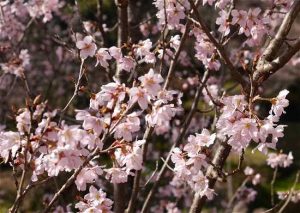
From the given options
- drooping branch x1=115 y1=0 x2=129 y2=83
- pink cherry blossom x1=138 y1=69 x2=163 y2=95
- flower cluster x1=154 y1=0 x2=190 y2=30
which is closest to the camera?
pink cherry blossom x1=138 y1=69 x2=163 y2=95

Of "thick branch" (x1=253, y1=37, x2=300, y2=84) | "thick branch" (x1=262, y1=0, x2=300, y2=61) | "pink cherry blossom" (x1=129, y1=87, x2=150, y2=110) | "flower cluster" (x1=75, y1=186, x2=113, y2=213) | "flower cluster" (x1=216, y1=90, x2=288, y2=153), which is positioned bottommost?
"flower cluster" (x1=75, y1=186, x2=113, y2=213)

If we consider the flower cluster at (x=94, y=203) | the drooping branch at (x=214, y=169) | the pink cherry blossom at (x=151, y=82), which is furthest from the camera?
the drooping branch at (x=214, y=169)

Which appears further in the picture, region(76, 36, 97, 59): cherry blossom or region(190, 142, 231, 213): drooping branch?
region(190, 142, 231, 213): drooping branch

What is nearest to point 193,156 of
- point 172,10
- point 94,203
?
point 94,203

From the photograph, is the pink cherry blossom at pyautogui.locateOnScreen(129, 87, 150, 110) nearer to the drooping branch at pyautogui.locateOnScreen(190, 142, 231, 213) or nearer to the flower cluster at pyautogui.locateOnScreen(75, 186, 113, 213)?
the flower cluster at pyautogui.locateOnScreen(75, 186, 113, 213)

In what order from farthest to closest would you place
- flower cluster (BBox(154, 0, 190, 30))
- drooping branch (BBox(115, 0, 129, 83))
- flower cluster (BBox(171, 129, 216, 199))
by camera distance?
1. drooping branch (BBox(115, 0, 129, 83))
2. flower cluster (BBox(154, 0, 190, 30))
3. flower cluster (BBox(171, 129, 216, 199))

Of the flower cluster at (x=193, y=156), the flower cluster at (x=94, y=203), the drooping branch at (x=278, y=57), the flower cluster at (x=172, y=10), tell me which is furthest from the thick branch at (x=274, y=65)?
the flower cluster at (x=94, y=203)

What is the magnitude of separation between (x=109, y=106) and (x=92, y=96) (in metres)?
0.24

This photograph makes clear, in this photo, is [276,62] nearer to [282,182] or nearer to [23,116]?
[23,116]

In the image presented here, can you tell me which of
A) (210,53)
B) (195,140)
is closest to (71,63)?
(210,53)

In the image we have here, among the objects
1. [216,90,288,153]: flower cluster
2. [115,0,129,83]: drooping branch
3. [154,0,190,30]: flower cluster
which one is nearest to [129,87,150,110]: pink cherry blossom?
[216,90,288,153]: flower cluster

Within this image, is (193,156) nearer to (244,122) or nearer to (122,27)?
(244,122)

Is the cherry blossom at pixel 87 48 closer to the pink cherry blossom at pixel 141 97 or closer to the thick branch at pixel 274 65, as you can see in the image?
the pink cherry blossom at pixel 141 97

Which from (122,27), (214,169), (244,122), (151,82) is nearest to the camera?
(151,82)
